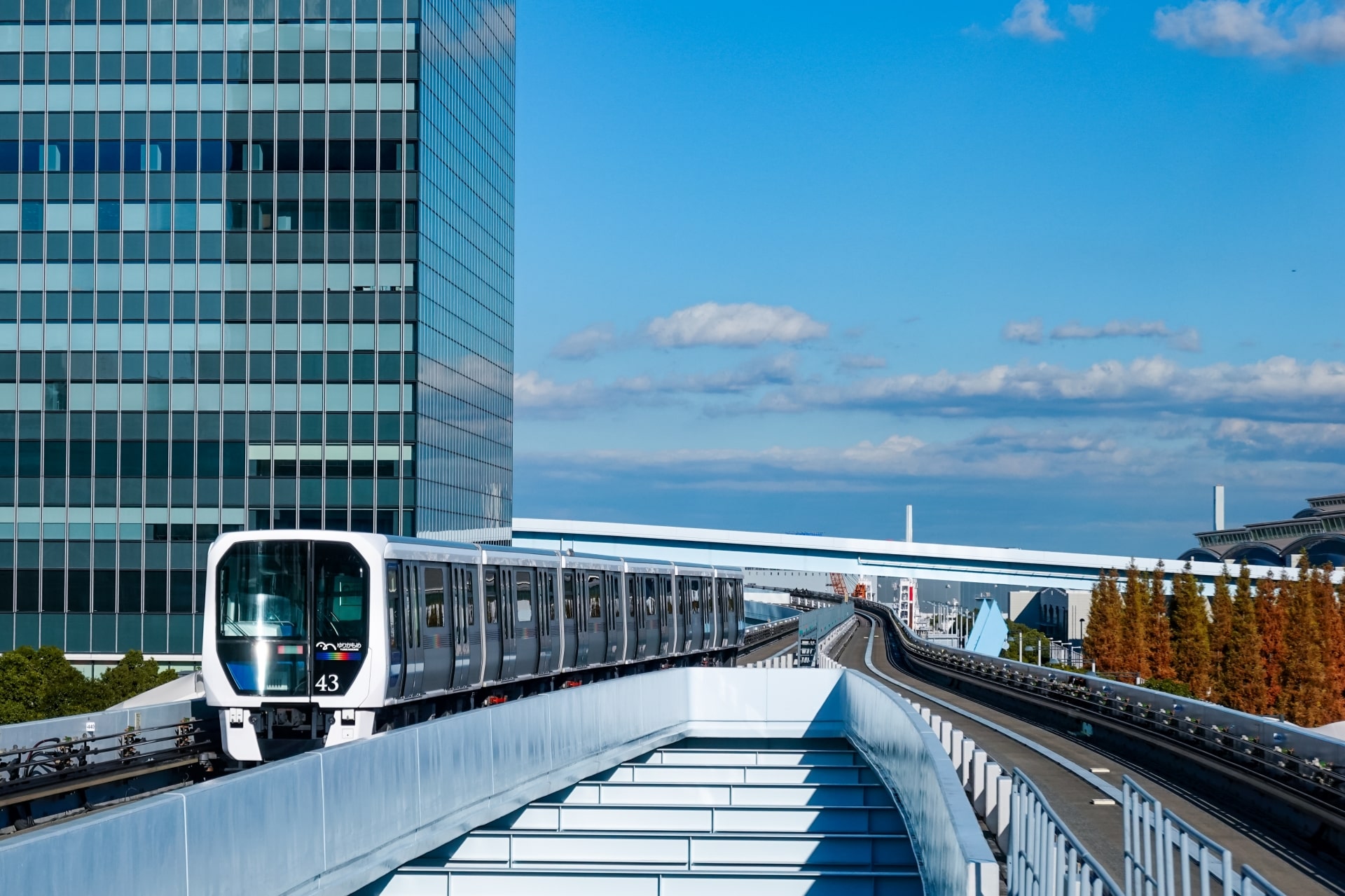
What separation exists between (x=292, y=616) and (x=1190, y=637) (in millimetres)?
71052

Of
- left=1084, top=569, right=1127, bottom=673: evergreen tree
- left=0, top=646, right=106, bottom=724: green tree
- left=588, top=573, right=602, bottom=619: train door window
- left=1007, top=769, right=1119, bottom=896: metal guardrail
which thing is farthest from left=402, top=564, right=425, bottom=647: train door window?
left=1084, top=569, right=1127, bottom=673: evergreen tree

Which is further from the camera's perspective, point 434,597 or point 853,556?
point 853,556

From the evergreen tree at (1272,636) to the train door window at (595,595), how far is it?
169 ft

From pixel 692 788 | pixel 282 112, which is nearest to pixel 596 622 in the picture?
pixel 692 788

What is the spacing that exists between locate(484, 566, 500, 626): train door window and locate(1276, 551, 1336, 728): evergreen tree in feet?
175

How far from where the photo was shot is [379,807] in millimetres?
13336

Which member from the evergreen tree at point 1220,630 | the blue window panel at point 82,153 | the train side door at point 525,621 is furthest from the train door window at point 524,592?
the evergreen tree at point 1220,630

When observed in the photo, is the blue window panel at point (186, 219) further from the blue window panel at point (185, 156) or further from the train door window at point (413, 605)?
the train door window at point (413, 605)

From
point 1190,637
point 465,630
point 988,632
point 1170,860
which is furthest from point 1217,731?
point 988,632

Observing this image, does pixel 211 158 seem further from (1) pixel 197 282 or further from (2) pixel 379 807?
(2) pixel 379 807

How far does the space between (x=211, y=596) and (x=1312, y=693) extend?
207 ft

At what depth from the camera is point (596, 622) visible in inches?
1329

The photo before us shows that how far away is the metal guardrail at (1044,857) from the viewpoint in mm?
7785

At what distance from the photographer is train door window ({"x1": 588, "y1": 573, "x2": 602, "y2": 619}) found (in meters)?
33.2
